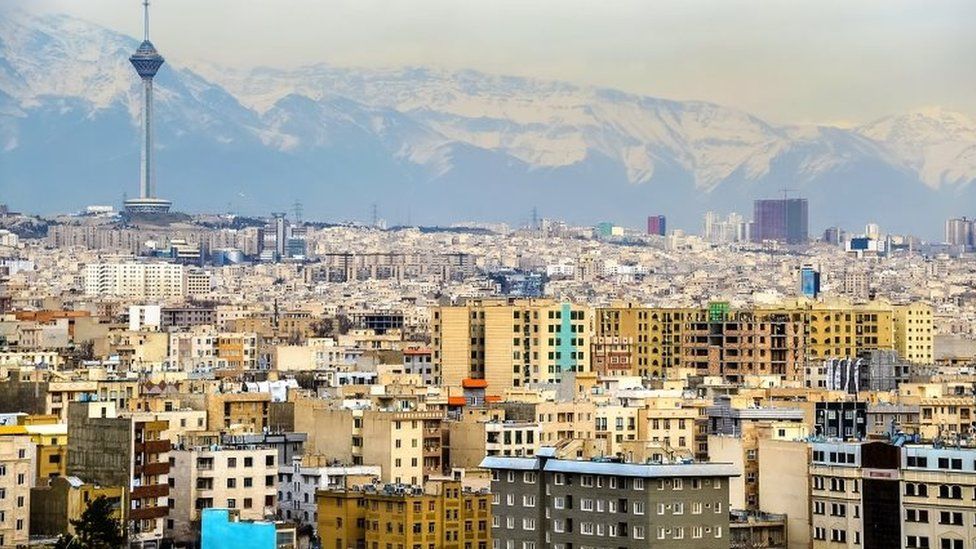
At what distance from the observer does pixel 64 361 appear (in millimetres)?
53469

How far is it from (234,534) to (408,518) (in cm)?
190

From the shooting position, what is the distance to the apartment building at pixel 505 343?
171 feet

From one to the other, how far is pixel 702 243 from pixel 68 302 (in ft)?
313

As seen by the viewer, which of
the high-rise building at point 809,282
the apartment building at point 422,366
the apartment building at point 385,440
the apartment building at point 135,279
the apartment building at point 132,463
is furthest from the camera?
the apartment building at point 135,279

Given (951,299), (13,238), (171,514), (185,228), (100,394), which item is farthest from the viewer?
(185,228)

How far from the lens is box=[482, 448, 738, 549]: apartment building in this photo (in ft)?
85.8

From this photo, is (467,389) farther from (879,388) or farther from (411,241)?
(411,241)

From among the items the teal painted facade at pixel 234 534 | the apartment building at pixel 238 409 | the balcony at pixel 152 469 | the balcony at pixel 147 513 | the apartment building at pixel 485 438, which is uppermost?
the apartment building at pixel 238 409

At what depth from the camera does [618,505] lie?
2638 cm

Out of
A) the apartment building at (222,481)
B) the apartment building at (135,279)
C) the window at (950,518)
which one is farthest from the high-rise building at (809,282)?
the window at (950,518)

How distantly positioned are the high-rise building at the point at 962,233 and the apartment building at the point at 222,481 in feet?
493

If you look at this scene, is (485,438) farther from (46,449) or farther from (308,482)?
(46,449)

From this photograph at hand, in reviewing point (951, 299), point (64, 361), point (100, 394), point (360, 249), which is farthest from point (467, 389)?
point (360, 249)

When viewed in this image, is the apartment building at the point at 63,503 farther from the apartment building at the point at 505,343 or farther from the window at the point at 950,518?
the apartment building at the point at 505,343
